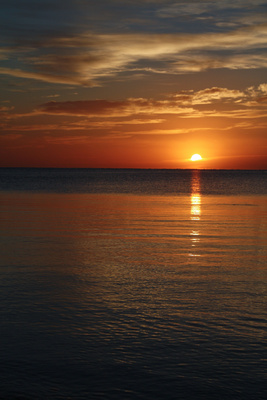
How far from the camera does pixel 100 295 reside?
1102 cm

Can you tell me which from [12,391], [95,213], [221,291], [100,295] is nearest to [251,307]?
[221,291]

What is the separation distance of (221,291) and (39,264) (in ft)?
19.1

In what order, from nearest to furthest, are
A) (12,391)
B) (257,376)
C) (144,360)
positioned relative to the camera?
(12,391), (257,376), (144,360)

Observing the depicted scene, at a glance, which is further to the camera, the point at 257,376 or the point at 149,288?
the point at 149,288

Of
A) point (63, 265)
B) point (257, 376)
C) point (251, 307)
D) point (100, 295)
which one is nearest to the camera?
point (257, 376)

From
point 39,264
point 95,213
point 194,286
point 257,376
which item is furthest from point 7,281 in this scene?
point 95,213

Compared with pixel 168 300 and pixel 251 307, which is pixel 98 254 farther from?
pixel 251 307

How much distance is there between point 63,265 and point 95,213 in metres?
15.4

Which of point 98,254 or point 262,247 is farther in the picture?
point 262,247

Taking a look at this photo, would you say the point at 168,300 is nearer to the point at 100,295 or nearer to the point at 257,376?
the point at 100,295

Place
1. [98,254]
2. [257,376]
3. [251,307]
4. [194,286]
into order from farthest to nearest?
[98,254], [194,286], [251,307], [257,376]

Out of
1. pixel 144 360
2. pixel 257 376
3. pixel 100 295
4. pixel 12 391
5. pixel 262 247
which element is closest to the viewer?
pixel 12 391

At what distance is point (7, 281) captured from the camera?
12.2 meters

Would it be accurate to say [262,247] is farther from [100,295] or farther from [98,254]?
[100,295]
